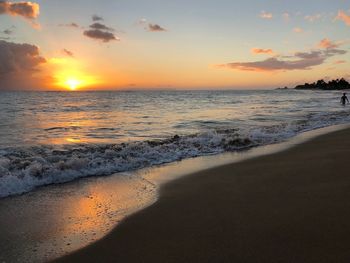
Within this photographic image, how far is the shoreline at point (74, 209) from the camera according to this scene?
4891mm

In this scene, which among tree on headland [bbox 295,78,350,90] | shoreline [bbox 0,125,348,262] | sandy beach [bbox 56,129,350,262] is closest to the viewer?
sandy beach [bbox 56,129,350,262]

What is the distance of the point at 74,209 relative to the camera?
6363 mm

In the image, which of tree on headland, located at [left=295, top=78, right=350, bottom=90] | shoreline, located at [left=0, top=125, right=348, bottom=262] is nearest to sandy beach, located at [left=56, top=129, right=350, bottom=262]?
shoreline, located at [left=0, top=125, right=348, bottom=262]

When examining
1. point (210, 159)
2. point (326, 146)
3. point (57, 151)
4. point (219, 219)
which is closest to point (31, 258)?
point (219, 219)

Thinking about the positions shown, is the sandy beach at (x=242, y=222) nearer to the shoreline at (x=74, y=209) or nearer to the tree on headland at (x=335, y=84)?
the shoreline at (x=74, y=209)

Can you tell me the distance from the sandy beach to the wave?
2398 mm

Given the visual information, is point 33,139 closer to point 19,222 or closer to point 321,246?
point 19,222

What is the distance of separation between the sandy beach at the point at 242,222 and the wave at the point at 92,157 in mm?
2398

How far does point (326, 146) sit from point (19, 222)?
9.96 m

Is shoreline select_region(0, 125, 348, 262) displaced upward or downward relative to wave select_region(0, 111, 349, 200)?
downward

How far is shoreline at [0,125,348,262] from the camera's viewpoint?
16.0 ft

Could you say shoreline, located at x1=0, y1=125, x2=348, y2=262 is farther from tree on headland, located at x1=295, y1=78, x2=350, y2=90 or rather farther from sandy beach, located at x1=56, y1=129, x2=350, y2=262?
tree on headland, located at x1=295, y1=78, x2=350, y2=90

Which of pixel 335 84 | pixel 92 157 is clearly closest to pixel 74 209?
pixel 92 157

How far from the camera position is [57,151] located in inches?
495
